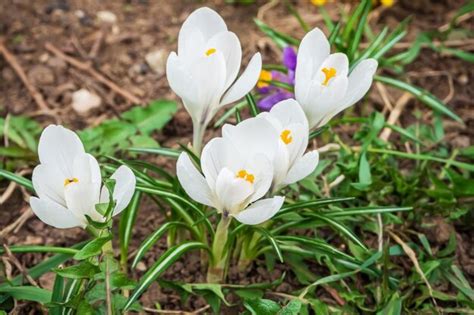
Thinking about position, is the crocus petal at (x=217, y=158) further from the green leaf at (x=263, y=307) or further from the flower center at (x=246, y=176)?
the green leaf at (x=263, y=307)

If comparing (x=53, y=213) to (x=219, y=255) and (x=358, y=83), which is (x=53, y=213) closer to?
(x=219, y=255)

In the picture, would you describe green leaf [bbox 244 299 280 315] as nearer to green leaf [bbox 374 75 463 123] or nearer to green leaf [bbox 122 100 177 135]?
green leaf [bbox 122 100 177 135]

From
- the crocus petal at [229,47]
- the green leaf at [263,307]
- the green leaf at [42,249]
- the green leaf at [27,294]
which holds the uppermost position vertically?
the crocus petal at [229,47]

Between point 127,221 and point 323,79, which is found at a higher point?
point 323,79

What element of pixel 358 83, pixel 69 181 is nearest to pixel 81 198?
pixel 69 181

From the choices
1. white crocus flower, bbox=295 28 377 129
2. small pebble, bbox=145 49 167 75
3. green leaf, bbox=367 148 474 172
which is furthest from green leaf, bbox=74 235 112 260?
small pebble, bbox=145 49 167 75

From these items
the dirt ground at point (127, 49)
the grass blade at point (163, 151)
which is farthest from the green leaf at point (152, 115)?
the grass blade at point (163, 151)

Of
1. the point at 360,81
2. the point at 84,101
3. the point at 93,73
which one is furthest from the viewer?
the point at 93,73

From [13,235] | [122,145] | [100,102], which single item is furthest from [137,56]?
[13,235]
